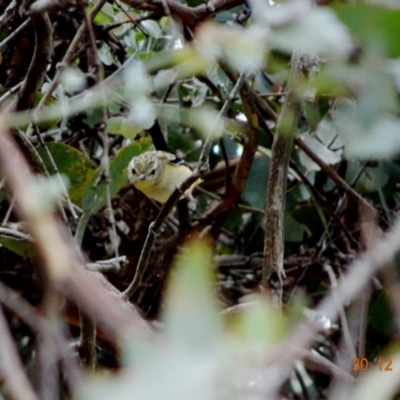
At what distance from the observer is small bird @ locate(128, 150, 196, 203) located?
88.5 inches

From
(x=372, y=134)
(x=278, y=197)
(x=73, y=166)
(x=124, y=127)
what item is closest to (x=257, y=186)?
(x=124, y=127)

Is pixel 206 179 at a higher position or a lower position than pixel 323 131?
lower

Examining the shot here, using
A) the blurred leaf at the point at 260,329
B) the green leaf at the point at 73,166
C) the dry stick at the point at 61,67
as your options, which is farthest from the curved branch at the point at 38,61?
the blurred leaf at the point at 260,329

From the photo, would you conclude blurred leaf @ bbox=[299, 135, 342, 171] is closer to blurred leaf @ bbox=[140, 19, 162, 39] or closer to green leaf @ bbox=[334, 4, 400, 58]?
A: blurred leaf @ bbox=[140, 19, 162, 39]

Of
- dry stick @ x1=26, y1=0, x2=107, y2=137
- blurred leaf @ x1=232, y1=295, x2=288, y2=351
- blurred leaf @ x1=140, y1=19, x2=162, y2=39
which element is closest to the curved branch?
dry stick @ x1=26, y1=0, x2=107, y2=137

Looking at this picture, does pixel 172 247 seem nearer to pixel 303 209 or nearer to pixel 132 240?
pixel 132 240

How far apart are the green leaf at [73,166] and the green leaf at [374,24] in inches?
52.7

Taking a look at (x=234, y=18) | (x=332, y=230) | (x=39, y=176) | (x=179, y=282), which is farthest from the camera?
(x=332, y=230)

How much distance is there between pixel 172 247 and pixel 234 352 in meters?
1.66

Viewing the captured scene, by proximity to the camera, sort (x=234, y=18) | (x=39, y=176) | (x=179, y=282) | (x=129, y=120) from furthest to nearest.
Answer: (x=234, y=18) → (x=129, y=120) → (x=39, y=176) → (x=179, y=282)

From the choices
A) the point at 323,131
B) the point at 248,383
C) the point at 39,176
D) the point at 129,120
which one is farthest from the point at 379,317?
the point at 248,383

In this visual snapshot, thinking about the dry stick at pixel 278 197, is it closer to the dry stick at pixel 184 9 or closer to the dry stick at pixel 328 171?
the dry stick at pixel 184 9

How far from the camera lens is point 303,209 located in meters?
2.27

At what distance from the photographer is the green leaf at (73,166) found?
180 centimetres
